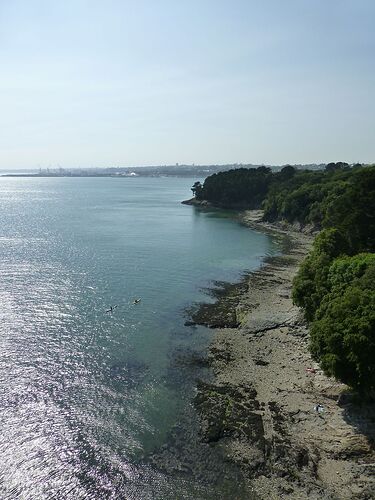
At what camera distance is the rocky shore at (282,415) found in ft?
72.1

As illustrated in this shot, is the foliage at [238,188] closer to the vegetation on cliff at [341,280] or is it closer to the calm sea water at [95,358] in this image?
the vegetation on cliff at [341,280]

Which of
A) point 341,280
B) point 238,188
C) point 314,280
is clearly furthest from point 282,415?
point 238,188

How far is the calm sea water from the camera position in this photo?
2284 cm

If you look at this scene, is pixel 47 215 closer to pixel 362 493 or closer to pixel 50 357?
pixel 50 357

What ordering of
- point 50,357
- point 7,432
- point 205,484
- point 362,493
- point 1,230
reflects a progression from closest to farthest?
point 362,493 → point 205,484 → point 7,432 → point 50,357 → point 1,230

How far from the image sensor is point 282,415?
1072 inches

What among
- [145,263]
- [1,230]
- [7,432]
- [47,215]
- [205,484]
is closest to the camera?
[205,484]

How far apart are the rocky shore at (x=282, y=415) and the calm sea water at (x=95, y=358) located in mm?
2597

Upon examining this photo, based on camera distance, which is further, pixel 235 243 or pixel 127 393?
pixel 235 243

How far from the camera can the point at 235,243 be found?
85.8 m

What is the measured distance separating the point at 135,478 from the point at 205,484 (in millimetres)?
3680

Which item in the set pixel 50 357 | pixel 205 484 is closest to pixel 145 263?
pixel 50 357

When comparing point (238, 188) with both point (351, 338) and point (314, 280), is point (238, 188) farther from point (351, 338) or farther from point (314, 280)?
point (351, 338)

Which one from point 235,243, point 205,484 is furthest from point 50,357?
point 235,243
